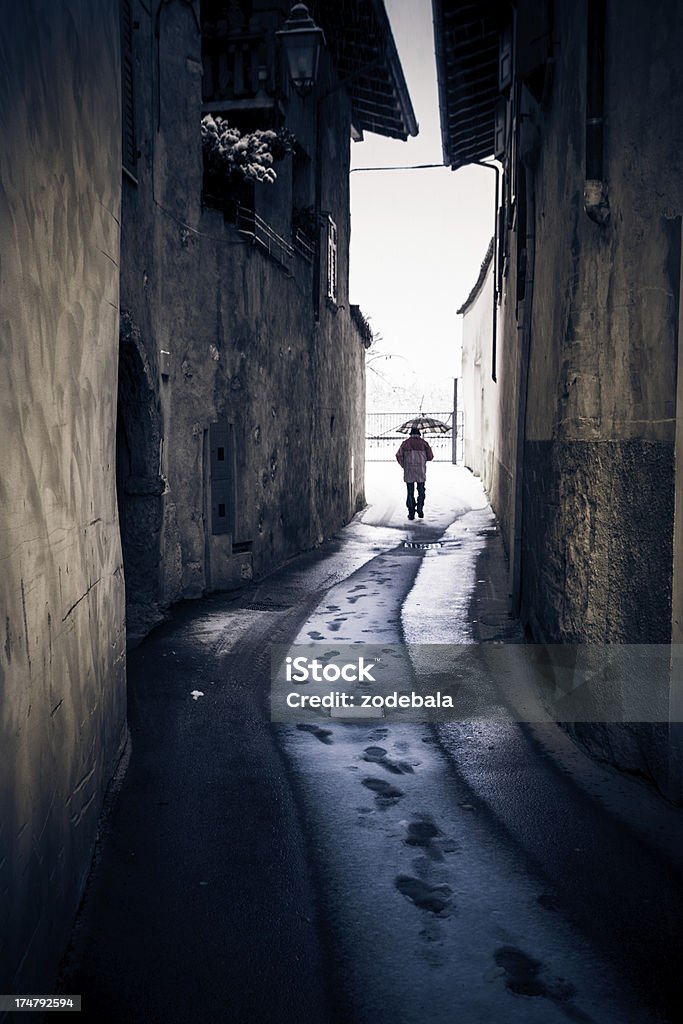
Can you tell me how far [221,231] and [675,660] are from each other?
685 centimetres

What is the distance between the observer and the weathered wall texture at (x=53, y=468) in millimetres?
2379

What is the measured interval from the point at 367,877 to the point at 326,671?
9.35ft

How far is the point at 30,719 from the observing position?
8.26 feet

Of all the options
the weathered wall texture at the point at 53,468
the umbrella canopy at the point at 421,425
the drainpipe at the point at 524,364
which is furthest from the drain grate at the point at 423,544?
the weathered wall texture at the point at 53,468

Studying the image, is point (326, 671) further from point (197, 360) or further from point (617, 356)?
point (197, 360)

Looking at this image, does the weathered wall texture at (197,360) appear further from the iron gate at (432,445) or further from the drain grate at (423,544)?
the iron gate at (432,445)

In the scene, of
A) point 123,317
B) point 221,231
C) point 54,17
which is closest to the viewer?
point 54,17

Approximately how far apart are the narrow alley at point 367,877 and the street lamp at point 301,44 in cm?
602

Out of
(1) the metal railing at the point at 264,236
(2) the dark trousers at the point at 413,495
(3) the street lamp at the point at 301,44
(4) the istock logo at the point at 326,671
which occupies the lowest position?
(4) the istock logo at the point at 326,671

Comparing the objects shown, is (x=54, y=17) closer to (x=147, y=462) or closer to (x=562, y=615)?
(x=562, y=615)

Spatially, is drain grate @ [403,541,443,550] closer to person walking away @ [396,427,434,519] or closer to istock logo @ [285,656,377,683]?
person walking away @ [396,427,434,519]

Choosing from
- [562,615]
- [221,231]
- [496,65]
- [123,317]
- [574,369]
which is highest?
[496,65]

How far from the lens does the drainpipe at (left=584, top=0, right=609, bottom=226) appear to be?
4594 mm

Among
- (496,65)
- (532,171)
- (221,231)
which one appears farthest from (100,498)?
(496,65)
